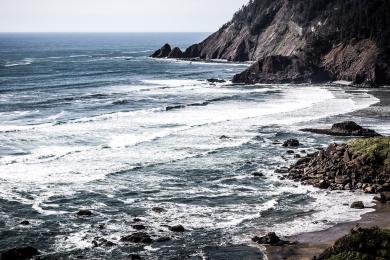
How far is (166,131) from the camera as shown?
2491 inches

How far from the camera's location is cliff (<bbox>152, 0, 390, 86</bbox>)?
105 m

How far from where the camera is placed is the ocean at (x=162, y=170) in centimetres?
3200

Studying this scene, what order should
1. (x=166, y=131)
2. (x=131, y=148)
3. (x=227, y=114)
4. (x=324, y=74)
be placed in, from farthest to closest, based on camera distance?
(x=324, y=74), (x=227, y=114), (x=166, y=131), (x=131, y=148)

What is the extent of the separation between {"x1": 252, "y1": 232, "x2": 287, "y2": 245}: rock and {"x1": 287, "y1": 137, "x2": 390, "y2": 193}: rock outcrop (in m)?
11.5

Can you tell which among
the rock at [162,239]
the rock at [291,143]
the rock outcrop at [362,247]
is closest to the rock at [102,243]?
the rock at [162,239]

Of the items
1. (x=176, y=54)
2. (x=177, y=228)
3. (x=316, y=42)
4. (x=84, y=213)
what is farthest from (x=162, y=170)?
(x=176, y=54)

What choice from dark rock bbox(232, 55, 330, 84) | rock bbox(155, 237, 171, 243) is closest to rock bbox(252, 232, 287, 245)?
rock bbox(155, 237, 171, 243)

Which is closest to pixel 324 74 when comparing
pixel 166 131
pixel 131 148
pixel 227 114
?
pixel 227 114

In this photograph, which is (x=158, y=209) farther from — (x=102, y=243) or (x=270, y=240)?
(x=270, y=240)

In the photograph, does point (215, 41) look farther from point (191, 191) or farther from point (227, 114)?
point (191, 191)

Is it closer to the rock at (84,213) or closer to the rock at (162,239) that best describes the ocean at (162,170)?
the rock at (162,239)

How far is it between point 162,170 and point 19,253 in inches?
753

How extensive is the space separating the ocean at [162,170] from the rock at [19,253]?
836 mm

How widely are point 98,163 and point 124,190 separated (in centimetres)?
851
